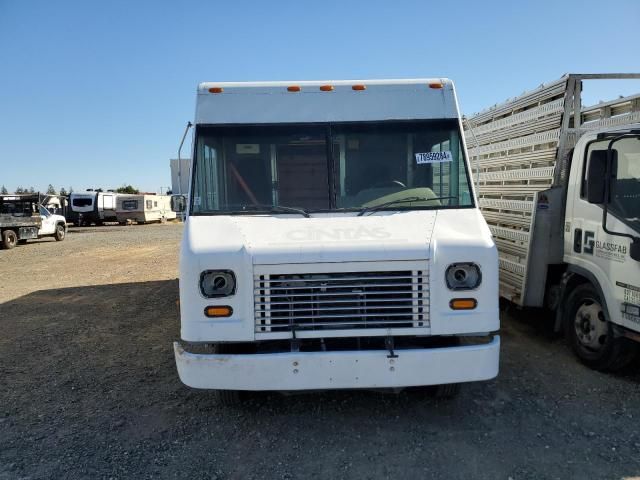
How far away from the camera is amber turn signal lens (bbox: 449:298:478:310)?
3395 millimetres

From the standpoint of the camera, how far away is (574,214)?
4.92 metres

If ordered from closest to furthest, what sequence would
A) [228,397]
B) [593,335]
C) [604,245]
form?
[228,397] → [604,245] → [593,335]

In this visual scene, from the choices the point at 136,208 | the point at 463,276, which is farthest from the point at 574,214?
the point at 136,208

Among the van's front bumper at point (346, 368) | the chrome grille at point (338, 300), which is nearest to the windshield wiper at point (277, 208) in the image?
the chrome grille at point (338, 300)

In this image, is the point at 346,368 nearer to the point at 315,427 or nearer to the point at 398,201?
the point at 315,427

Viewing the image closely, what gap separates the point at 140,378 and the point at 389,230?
3122mm

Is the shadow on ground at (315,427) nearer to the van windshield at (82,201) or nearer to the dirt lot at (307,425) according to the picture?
the dirt lot at (307,425)

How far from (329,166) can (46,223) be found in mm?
21143

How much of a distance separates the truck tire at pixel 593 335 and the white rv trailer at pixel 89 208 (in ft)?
118

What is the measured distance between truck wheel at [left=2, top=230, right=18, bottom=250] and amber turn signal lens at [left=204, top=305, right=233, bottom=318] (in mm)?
19473

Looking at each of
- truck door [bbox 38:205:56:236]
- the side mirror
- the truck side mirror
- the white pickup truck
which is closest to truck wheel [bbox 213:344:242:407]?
the side mirror

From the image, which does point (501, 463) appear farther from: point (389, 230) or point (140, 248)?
point (140, 248)

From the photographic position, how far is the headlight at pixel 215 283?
3.39 m

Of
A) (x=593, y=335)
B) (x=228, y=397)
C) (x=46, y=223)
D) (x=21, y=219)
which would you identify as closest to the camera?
(x=228, y=397)
